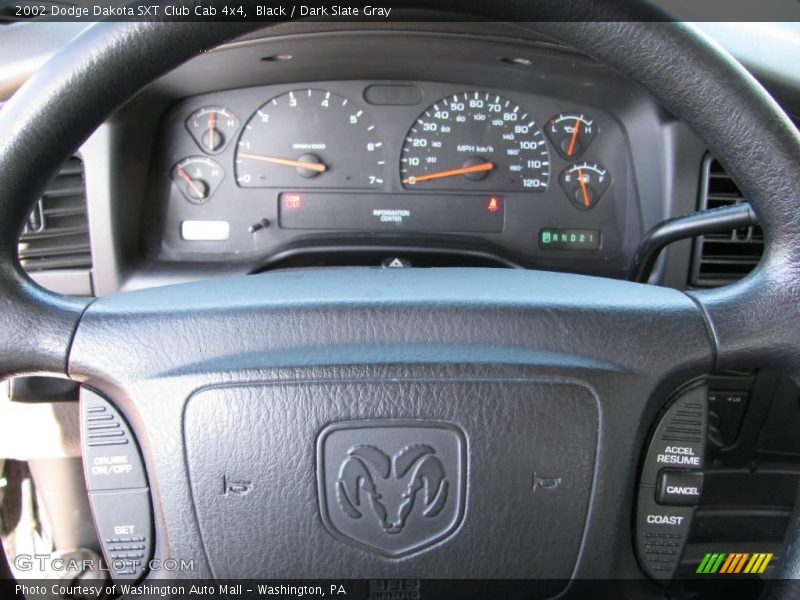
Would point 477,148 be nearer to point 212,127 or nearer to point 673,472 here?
point 212,127

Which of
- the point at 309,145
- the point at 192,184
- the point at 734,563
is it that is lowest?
the point at 734,563

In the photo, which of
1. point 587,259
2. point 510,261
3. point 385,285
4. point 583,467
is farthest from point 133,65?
point 587,259

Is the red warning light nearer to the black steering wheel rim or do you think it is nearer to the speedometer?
the speedometer

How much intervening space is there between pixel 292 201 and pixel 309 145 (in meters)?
0.18

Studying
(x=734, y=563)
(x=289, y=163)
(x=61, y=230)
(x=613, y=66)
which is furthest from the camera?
(x=289, y=163)

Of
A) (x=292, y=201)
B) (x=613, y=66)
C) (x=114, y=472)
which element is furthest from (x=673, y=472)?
(x=292, y=201)

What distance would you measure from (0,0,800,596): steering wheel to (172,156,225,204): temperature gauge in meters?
1.18

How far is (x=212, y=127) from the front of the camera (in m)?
2.23

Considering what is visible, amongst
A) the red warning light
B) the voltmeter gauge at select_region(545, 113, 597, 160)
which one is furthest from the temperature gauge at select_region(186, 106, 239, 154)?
the voltmeter gauge at select_region(545, 113, 597, 160)

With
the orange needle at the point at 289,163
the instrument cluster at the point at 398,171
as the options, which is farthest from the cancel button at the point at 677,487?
the orange needle at the point at 289,163

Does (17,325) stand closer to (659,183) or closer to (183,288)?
(183,288)

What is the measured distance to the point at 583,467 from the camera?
1.06 meters

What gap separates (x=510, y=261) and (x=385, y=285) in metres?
1.08

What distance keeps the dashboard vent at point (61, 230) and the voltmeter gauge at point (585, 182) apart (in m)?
1.41
